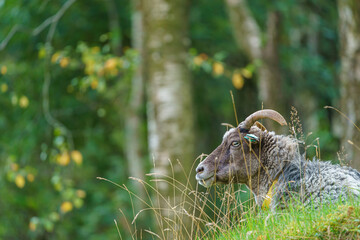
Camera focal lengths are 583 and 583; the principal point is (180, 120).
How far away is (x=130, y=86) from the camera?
624 inches

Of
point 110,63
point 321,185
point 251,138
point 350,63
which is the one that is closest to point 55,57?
point 110,63

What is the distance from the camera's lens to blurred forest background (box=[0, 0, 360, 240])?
9836 millimetres

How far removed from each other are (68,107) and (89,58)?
506cm

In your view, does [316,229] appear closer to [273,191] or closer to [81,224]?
[273,191]

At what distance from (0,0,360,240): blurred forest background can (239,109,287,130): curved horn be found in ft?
9.97

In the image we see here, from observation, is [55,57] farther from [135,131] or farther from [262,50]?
[262,50]

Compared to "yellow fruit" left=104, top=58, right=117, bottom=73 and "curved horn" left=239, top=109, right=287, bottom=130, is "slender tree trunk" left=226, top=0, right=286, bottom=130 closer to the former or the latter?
"yellow fruit" left=104, top=58, right=117, bottom=73

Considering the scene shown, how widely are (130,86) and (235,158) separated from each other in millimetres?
9678

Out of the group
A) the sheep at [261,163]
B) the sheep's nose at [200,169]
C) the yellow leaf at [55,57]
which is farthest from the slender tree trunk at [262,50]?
the sheep's nose at [200,169]

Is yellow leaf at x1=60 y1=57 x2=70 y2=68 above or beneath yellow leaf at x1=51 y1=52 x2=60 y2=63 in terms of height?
beneath

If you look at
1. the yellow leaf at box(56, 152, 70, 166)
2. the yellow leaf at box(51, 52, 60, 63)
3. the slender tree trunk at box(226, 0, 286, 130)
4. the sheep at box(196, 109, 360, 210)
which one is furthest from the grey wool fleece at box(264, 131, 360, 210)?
the yellow leaf at box(51, 52, 60, 63)

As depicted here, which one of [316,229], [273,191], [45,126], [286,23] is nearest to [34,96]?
[45,126]

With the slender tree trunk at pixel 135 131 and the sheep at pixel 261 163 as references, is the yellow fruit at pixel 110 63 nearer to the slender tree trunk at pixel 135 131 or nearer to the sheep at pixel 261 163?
the slender tree trunk at pixel 135 131

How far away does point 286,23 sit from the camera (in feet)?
56.3
